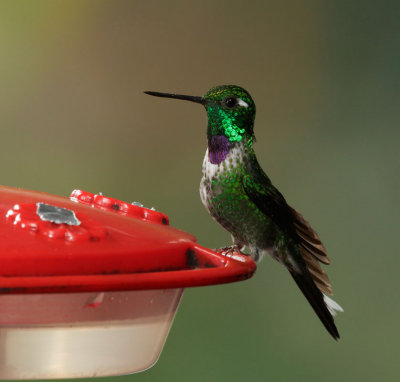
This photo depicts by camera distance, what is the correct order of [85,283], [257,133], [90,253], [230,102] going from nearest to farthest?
[85,283], [90,253], [230,102], [257,133]

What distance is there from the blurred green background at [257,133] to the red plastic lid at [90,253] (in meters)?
2.35

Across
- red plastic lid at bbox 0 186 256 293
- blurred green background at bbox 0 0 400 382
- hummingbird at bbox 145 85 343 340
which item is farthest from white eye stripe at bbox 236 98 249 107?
blurred green background at bbox 0 0 400 382

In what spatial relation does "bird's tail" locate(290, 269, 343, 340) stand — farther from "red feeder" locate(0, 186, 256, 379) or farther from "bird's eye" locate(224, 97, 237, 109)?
"red feeder" locate(0, 186, 256, 379)

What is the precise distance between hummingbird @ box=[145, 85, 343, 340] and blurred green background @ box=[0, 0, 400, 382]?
4.70 ft

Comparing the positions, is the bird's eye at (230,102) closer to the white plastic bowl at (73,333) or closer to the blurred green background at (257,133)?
the white plastic bowl at (73,333)

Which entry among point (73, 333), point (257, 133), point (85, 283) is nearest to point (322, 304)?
point (73, 333)

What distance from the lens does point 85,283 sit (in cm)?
95

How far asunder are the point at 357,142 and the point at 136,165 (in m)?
1.23

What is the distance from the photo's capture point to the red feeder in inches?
39.4

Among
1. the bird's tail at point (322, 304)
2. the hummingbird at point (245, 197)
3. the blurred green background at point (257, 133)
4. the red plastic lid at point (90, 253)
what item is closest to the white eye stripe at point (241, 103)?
the hummingbird at point (245, 197)

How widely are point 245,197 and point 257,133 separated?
1.98 m

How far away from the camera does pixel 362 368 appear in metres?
3.78

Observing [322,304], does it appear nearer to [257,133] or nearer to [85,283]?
[85,283]

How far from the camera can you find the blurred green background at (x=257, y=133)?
12.4ft
